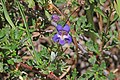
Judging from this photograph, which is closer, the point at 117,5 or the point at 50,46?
the point at 117,5

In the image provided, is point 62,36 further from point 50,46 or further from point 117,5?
point 117,5

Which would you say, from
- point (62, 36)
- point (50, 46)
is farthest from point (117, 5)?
point (50, 46)

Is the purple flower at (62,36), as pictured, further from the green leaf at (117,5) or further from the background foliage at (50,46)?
the green leaf at (117,5)

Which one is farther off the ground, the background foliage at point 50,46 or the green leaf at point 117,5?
the green leaf at point 117,5

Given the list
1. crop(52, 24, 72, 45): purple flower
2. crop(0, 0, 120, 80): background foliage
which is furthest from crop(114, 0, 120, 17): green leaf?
crop(52, 24, 72, 45): purple flower

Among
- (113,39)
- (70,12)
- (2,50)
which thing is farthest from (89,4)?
(2,50)

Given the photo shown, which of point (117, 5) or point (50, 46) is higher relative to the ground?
point (117, 5)

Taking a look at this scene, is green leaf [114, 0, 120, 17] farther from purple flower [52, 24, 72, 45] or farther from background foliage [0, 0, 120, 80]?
purple flower [52, 24, 72, 45]

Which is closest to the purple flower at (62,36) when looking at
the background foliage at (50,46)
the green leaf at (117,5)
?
the background foliage at (50,46)

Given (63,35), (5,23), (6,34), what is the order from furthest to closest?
(5,23) < (63,35) < (6,34)

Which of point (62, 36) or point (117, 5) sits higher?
point (117, 5)

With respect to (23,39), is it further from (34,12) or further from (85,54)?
(85,54)
